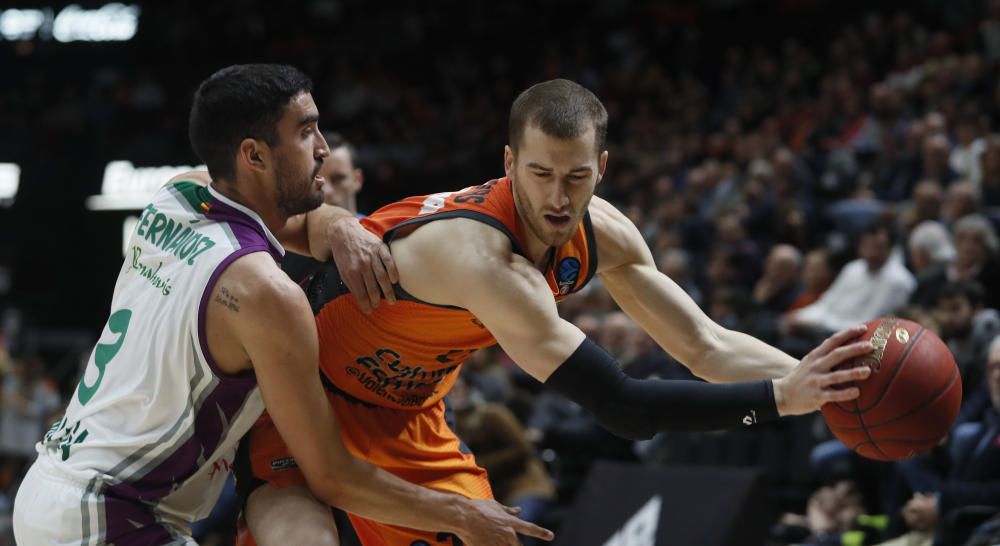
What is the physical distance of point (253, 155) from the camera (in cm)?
283

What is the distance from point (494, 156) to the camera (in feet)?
49.1

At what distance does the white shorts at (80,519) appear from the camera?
2.62 meters

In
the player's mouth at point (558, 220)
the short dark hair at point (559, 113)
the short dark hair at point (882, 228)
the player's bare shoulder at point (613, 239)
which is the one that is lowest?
the short dark hair at point (882, 228)

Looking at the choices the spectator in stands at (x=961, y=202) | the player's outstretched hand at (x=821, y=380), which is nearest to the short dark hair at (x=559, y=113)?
the player's outstretched hand at (x=821, y=380)

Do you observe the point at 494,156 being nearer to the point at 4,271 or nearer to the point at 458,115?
the point at 458,115

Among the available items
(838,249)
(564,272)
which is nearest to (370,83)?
(838,249)

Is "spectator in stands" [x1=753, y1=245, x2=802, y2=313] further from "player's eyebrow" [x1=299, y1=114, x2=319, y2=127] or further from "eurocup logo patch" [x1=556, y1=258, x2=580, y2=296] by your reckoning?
"player's eyebrow" [x1=299, y1=114, x2=319, y2=127]

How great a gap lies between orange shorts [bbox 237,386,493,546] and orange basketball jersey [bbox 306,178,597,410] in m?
0.06

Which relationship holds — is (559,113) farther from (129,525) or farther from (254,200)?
(129,525)

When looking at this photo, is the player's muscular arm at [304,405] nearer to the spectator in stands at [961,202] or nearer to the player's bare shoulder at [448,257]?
the player's bare shoulder at [448,257]

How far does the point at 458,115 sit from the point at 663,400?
546 inches

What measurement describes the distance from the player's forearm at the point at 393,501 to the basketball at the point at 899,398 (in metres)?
0.97

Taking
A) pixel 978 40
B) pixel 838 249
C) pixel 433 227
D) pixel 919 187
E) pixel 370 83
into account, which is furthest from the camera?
pixel 370 83

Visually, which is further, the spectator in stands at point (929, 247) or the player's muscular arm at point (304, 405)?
the spectator in stands at point (929, 247)
